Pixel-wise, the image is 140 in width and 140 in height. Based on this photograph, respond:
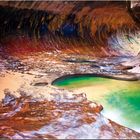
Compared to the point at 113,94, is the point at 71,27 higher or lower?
higher

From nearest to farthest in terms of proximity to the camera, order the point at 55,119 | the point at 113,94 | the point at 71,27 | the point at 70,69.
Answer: the point at 55,119, the point at 113,94, the point at 70,69, the point at 71,27

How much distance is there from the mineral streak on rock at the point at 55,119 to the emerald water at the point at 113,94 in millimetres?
54

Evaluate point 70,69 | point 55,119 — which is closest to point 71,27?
point 70,69

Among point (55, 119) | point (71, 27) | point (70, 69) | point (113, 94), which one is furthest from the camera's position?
point (71, 27)

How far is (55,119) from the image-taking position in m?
1.35

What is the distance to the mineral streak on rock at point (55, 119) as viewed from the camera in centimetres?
125

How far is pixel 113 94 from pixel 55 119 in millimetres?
406

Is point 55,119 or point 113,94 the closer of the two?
point 55,119

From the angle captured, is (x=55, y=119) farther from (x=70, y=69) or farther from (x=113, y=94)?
(x=70, y=69)

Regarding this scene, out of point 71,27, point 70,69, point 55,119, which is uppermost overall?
point 71,27

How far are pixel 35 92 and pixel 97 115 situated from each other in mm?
372

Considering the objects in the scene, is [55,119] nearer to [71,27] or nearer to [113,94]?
[113,94]

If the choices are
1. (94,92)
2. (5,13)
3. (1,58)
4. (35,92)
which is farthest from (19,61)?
(94,92)

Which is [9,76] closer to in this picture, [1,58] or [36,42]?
[1,58]
